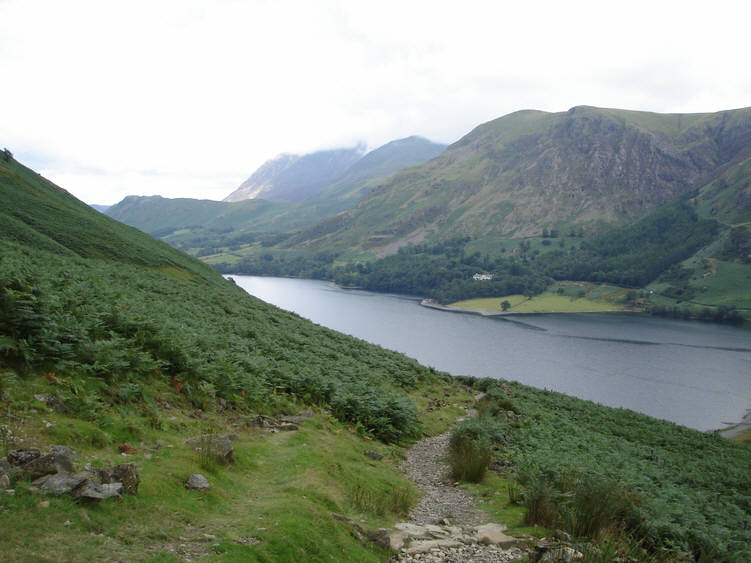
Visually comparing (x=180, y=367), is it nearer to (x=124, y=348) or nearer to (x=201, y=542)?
(x=124, y=348)

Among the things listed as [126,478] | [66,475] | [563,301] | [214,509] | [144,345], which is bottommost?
[563,301]

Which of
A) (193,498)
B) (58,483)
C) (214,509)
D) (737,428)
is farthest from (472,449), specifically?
(737,428)

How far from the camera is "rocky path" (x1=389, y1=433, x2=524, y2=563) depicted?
800 cm

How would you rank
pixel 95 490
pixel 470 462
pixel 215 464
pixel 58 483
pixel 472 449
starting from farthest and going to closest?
pixel 472 449 < pixel 470 462 < pixel 215 464 < pixel 95 490 < pixel 58 483

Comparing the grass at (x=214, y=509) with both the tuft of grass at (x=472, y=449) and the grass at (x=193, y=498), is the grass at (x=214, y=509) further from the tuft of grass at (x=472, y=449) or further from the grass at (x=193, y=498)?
the tuft of grass at (x=472, y=449)

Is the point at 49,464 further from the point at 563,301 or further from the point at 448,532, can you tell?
the point at 563,301

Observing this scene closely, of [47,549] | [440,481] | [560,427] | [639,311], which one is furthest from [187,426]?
[639,311]

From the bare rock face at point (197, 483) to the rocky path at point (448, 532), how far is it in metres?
3.49

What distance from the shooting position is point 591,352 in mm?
103250

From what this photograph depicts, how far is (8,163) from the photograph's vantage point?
60062 mm

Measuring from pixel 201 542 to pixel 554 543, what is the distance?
19.7 ft

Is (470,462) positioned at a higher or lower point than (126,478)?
lower

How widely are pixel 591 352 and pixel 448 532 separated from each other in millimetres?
106395

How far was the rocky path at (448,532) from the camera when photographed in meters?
8.00
